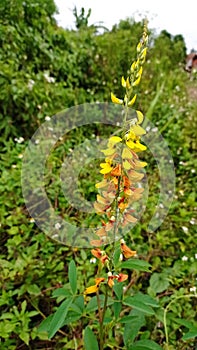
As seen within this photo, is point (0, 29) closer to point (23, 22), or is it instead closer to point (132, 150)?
point (23, 22)

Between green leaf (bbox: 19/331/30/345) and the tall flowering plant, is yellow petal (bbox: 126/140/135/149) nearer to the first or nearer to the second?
the tall flowering plant

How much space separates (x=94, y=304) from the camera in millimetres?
935

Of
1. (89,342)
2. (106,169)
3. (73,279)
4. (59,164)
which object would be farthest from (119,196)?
(59,164)

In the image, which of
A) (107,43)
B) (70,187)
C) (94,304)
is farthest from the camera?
(107,43)

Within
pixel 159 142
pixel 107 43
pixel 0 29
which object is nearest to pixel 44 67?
pixel 0 29

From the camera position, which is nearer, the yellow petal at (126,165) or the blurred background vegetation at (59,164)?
the yellow petal at (126,165)

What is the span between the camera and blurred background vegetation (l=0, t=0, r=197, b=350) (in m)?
1.30

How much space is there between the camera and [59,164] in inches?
82.0

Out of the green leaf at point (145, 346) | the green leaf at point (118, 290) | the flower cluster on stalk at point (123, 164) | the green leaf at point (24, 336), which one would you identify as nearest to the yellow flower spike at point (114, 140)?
the flower cluster on stalk at point (123, 164)

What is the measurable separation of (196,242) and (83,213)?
58 centimetres

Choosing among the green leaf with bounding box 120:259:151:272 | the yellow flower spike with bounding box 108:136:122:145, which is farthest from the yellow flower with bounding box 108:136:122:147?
the green leaf with bounding box 120:259:151:272

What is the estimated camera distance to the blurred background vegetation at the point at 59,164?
4.27 feet

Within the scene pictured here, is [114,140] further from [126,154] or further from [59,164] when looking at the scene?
[59,164]

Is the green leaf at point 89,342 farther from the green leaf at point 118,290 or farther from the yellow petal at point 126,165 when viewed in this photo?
the yellow petal at point 126,165
